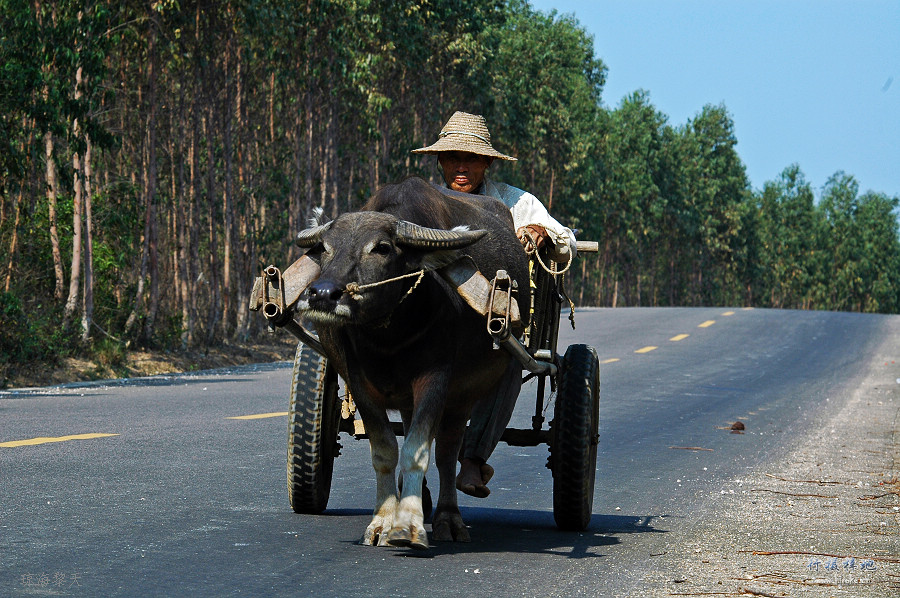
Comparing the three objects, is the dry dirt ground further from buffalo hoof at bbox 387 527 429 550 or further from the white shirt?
buffalo hoof at bbox 387 527 429 550

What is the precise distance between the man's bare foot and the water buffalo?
14.8 inches

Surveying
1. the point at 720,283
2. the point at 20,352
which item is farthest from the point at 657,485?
the point at 720,283

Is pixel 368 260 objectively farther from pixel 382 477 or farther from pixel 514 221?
pixel 514 221

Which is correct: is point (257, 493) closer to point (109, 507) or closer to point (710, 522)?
point (109, 507)

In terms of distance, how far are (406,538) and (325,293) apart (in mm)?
1349

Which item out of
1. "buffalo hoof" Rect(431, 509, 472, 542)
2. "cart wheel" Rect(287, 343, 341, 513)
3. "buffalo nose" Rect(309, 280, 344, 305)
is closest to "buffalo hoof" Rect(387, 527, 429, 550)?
"buffalo hoof" Rect(431, 509, 472, 542)

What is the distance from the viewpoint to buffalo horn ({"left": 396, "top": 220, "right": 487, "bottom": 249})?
250 inches

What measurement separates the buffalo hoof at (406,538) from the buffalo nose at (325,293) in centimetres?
126

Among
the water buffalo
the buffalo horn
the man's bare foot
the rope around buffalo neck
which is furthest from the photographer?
the man's bare foot

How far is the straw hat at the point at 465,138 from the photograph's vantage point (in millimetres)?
8148

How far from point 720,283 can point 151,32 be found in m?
109

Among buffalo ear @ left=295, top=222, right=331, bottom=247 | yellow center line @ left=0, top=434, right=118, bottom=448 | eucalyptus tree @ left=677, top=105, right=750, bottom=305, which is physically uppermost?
eucalyptus tree @ left=677, top=105, right=750, bottom=305

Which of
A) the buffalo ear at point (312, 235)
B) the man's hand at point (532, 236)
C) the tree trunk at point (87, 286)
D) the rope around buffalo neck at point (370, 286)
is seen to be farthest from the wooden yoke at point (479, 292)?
the tree trunk at point (87, 286)

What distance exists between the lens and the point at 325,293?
598 centimetres
